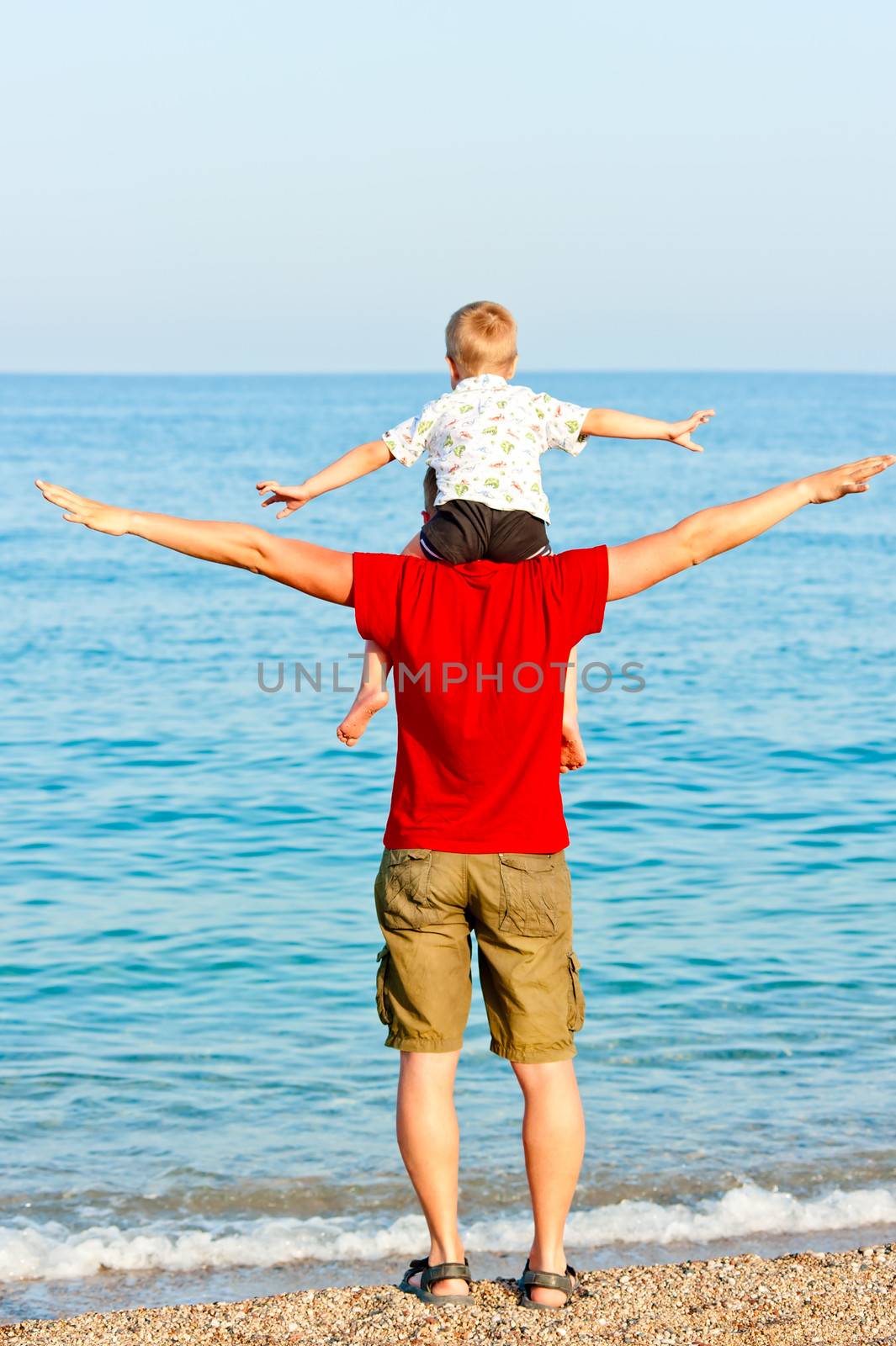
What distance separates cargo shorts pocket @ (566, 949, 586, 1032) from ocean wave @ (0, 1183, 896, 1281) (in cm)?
165

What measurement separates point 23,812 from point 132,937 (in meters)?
2.83

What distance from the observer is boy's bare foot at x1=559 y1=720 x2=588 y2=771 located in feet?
13.1

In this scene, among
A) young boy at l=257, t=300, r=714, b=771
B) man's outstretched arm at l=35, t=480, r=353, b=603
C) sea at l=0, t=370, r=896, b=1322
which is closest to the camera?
man's outstretched arm at l=35, t=480, r=353, b=603

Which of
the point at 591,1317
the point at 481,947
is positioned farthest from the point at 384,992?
the point at 591,1317

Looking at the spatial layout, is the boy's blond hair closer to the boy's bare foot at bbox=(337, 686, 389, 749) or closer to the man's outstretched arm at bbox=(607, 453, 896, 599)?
the man's outstretched arm at bbox=(607, 453, 896, 599)

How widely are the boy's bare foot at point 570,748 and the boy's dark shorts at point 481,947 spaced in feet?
1.14

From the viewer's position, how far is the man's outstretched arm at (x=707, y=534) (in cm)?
373

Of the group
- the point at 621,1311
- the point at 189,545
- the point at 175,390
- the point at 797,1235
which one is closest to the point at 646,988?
the point at 797,1235

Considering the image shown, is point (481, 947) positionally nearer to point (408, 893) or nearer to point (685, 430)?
point (408, 893)

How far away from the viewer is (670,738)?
531 inches

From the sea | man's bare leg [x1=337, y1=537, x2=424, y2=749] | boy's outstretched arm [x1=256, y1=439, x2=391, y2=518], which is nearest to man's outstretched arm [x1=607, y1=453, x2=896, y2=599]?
man's bare leg [x1=337, y1=537, x2=424, y2=749]

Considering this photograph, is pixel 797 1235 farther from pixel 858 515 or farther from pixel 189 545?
pixel 858 515

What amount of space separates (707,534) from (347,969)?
4.83 metres

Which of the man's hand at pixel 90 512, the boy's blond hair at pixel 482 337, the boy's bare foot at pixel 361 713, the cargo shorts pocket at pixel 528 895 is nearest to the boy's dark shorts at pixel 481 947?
the cargo shorts pocket at pixel 528 895
